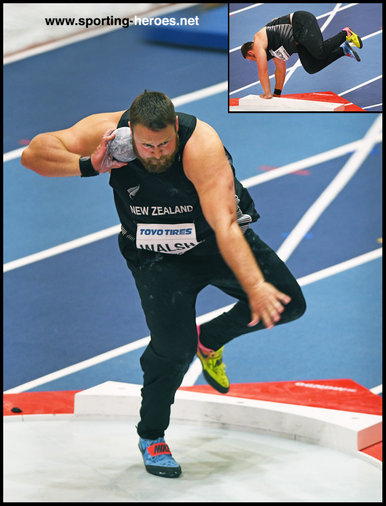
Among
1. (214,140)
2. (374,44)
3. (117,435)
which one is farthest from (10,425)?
(374,44)

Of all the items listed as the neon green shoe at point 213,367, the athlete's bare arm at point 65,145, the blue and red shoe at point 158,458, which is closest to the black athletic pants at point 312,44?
the athlete's bare arm at point 65,145

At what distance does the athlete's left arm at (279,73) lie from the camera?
508 centimetres

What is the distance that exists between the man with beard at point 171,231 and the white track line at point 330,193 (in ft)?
6.54

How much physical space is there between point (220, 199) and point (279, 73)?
161 cm

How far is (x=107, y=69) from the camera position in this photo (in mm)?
7301

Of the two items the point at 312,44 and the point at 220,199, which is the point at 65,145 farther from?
the point at 312,44

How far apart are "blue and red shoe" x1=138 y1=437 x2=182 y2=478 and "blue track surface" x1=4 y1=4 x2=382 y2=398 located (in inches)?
43.8

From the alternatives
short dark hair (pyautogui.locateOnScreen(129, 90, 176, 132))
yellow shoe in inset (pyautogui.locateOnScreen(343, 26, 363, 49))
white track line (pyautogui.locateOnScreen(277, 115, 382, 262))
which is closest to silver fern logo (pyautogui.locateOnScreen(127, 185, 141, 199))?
Answer: short dark hair (pyautogui.locateOnScreen(129, 90, 176, 132))

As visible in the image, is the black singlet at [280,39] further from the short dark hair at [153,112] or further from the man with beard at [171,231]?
the short dark hair at [153,112]

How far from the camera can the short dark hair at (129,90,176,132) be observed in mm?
3662

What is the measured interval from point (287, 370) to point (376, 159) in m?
2.27

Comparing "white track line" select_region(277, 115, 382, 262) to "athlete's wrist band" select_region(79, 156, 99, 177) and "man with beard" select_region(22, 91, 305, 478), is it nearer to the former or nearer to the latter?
"man with beard" select_region(22, 91, 305, 478)

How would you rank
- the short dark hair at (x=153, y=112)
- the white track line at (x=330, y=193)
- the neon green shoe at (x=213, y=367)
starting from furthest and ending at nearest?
1. the white track line at (x=330, y=193)
2. the neon green shoe at (x=213, y=367)
3. the short dark hair at (x=153, y=112)

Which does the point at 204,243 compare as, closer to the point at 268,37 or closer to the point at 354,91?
the point at 268,37
